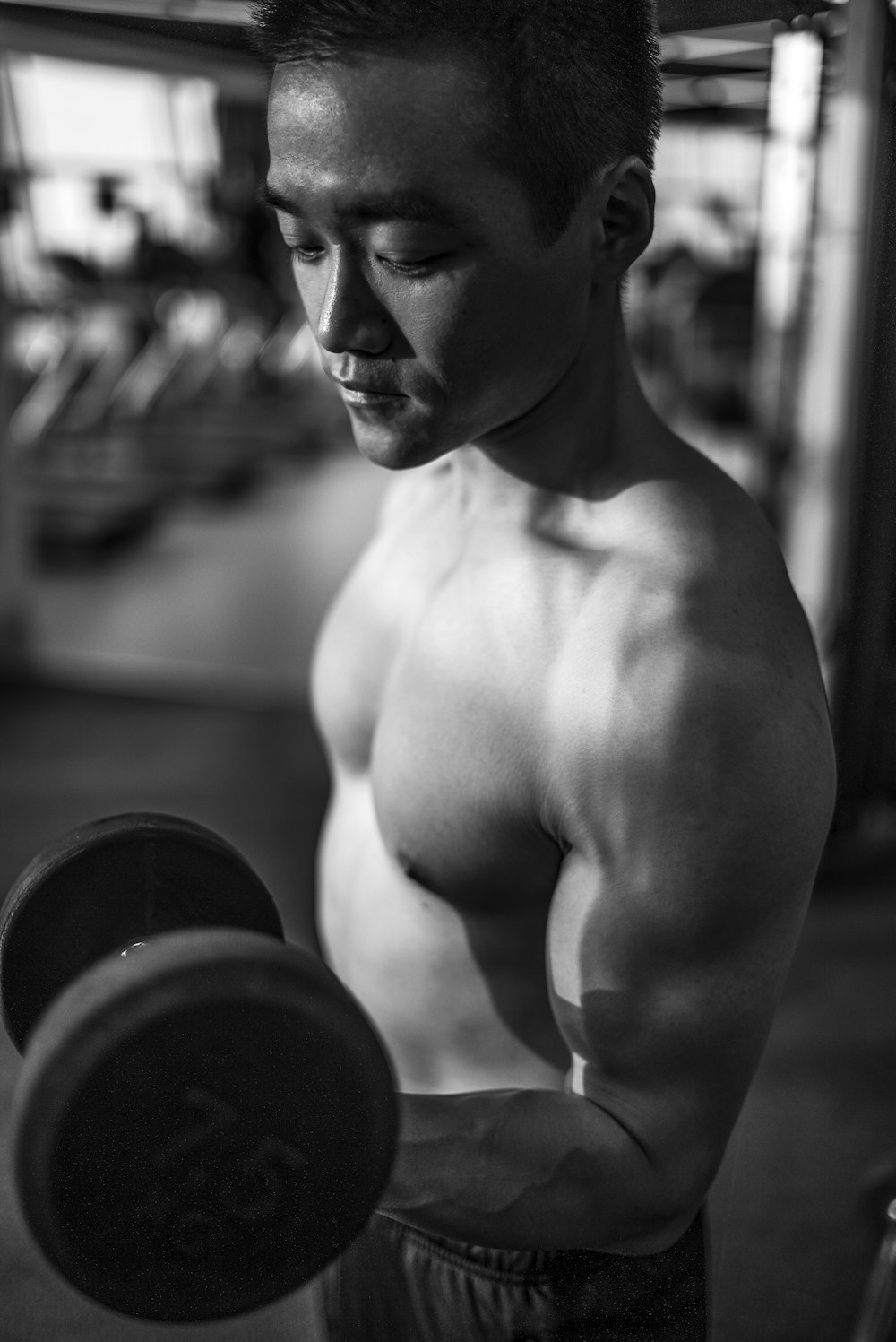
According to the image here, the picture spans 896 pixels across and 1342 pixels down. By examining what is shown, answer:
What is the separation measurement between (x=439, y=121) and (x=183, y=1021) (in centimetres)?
30

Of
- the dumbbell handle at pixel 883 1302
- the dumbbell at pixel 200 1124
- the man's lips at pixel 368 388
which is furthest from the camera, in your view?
the dumbbell handle at pixel 883 1302

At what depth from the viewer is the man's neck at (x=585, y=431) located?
1.79 feet

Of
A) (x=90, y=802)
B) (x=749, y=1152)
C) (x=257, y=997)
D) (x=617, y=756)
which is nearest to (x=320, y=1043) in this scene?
(x=257, y=997)

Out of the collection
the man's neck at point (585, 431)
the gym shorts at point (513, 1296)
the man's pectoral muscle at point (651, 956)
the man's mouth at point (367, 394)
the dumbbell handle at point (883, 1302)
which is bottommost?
the dumbbell handle at point (883, 1302)

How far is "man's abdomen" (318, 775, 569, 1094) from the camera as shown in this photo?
2.02ft

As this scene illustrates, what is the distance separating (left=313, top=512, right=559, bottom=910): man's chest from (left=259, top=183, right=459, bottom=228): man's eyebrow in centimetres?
19

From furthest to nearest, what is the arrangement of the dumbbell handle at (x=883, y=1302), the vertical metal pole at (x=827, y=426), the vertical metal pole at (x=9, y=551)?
the vertical metal pole at (x=9, y=551) < the vertical metal pole at (x=827, y=426) < the dumbbell handle at (x=883, y=1302)

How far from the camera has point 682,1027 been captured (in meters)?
0.49

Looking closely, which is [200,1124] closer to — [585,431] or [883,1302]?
[585,431]

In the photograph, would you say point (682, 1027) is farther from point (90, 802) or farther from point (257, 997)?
point (90, 802)

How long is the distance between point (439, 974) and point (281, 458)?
15.9 feet

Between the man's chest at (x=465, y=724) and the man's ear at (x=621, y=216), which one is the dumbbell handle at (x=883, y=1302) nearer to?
the man's chest at (x=465, y=724)

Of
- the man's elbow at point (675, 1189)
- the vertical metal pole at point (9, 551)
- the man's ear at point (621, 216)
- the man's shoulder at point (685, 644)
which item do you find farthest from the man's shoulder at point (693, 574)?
the vertical metal pole at point (9, 551)

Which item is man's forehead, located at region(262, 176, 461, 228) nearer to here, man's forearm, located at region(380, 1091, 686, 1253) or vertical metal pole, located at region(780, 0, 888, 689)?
man's forearm, located at region(380, 1091, 686, 1253)
